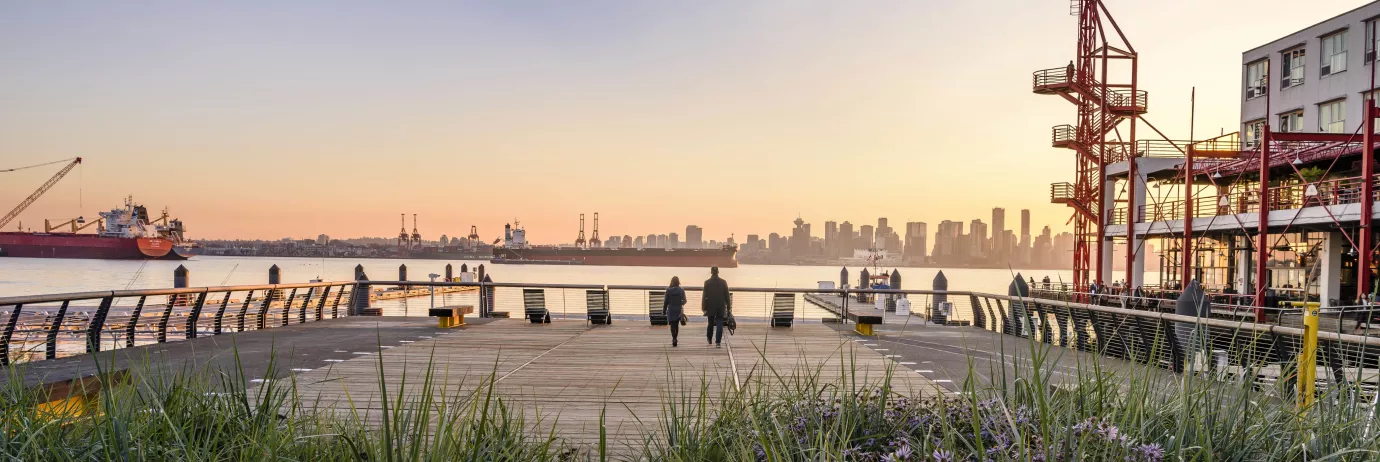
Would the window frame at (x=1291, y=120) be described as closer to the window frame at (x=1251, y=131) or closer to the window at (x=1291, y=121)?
the window at (x=1291, y=121)

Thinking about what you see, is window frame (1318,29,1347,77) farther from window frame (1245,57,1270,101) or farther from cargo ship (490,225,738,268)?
cargo ship (490,225,738,268)

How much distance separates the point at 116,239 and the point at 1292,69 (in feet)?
396

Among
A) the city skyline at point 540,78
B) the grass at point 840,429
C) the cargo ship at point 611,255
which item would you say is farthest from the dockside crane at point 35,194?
the grass at point 840,429

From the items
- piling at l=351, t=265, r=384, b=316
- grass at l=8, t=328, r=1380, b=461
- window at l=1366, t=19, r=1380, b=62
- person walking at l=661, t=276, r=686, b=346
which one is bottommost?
piling at l=351, t=265, r=384, b=316

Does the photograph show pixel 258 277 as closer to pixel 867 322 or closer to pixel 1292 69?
pixel 867 322

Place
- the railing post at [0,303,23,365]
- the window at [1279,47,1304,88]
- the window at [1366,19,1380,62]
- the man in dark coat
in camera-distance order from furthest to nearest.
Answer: the window at [1279,47,1304,88], the window at [1366,19,1380,62], the man in dark coat, the railing post at [0,303,23,365]

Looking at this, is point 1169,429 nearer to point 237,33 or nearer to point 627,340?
point 627,340

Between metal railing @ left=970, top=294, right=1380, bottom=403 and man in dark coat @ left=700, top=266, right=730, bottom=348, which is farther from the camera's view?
man in dark coat @ left=700, top=266, right=730, bottom=348

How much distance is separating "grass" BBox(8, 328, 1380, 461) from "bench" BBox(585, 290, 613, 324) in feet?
39.1

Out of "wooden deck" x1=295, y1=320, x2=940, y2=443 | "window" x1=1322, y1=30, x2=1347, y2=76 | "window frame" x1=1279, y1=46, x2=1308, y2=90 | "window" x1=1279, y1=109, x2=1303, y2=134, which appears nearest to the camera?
"wooden deck" x1=295, y1=320, x2=940, y2=443

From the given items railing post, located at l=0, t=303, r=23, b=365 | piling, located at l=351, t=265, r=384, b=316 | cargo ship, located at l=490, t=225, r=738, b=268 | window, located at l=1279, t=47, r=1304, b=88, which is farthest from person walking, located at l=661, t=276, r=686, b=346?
cargo ship, located at l=490, t=225, r=738, b=268

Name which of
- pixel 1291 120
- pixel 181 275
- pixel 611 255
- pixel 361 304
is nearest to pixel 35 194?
pixel 611 255

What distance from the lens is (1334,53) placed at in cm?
2594

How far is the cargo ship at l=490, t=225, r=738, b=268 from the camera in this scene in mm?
115750
